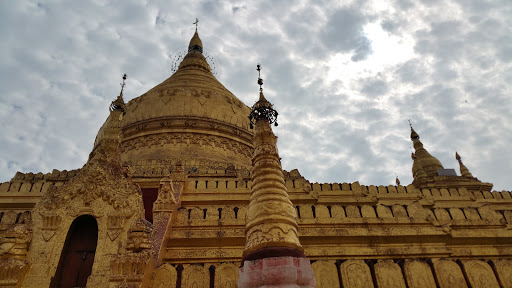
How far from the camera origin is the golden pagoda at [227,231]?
A: 6.80m

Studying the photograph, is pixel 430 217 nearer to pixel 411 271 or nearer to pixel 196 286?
pixel 411 271

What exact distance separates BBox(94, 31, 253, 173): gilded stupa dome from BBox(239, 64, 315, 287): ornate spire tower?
10573 millimetres

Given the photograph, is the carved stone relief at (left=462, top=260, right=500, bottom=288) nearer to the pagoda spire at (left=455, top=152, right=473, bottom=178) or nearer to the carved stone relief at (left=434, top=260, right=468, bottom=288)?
the carved stone relief at (left=434, top=260, right=468, bottom=288)

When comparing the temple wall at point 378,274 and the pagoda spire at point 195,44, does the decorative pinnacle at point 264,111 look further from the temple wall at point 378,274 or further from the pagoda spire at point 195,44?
the pagoda spire at point 195,44

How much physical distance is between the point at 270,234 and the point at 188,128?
51.0 ft

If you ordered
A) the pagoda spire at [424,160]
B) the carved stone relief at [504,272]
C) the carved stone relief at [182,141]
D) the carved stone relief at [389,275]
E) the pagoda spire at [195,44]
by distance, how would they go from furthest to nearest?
the pagoda spire at [195,44] → the pagoda spire at [424,160] → the carved stone relief at [182,141] → the carved stone relief at [504,272] → the carved stone relief at [389,275]

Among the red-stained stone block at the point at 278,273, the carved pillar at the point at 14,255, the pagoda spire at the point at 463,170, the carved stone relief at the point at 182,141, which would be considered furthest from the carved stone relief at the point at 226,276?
the pagoda spire at the point at 463,170

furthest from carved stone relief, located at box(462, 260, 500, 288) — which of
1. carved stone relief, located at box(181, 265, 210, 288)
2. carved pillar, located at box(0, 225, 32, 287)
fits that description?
carved pillar, located at box(0, 225, 32, 287)

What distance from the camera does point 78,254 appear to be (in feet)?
25.7

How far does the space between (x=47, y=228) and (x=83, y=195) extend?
99cm

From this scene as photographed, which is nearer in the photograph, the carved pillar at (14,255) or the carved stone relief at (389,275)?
the carved pillar at (14,255)

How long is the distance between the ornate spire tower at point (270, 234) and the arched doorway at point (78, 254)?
3941 mm

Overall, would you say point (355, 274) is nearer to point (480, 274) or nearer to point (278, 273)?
point (480, 274)

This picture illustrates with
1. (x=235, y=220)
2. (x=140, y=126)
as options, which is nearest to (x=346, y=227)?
(x=235, y=220)
